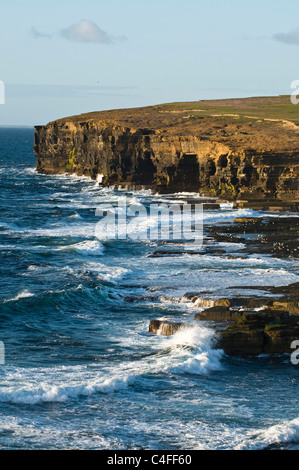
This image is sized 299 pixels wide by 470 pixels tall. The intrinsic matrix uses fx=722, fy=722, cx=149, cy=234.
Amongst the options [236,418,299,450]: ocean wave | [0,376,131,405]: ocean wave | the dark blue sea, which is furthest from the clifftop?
[236,418,299,450]: ocean wave

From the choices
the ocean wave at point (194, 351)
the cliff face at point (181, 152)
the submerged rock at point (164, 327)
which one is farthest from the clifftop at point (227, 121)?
the ocean wave at point (194, 351)

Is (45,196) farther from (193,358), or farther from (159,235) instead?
(193,358)

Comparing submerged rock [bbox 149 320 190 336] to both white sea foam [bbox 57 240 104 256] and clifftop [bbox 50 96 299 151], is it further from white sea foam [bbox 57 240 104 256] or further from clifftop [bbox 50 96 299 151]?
clifftop [bbox 50 96 299 151]

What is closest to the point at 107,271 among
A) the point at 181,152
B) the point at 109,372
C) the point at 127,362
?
the point at 127,362

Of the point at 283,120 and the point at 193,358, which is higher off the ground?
the point at 283,120

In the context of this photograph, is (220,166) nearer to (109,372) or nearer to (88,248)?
(88,248)

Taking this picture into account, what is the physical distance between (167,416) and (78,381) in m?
4.27

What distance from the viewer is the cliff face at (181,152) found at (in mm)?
77188

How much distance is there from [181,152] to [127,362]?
63.7m

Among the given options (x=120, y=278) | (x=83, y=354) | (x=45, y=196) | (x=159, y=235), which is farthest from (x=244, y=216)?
(x=83, y=354)

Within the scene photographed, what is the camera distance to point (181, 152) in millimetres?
90438

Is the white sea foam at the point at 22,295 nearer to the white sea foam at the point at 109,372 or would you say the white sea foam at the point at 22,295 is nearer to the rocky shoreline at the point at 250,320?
the rocky shoreline at the point at 250,320
